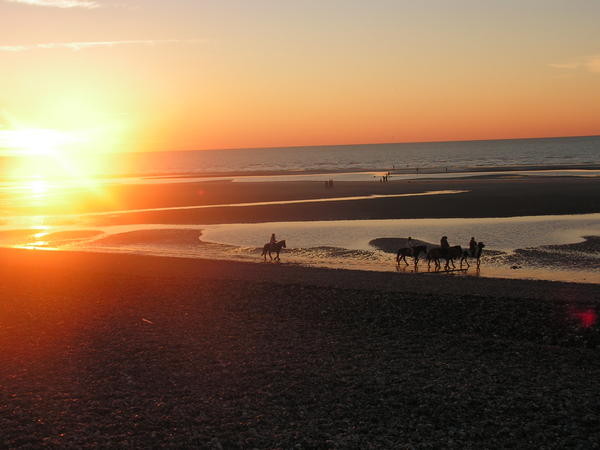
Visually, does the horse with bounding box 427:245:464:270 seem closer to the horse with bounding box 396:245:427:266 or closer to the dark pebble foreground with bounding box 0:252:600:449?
the horse with bounding box 396:245:427:266

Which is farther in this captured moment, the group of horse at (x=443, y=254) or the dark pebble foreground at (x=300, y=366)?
the group of horse at (x=443, y=254)

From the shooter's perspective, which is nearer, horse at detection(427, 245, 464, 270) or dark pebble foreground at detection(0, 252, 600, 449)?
dark pebble foreground at detection(0, 252, 600, 449)

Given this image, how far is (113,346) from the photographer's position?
14.2 m

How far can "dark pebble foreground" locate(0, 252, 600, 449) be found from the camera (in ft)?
31.8

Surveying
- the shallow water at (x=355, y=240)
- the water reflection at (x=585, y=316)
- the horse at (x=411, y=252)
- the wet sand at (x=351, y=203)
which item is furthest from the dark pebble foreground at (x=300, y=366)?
the wet sand at (x=351, y=203)

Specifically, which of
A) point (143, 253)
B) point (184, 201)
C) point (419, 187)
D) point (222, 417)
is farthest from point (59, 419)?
point (419, 187)

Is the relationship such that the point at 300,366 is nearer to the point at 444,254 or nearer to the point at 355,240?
the point at 444,254

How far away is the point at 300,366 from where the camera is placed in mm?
12680

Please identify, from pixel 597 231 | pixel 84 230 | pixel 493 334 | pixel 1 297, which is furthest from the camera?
pixel 84 230

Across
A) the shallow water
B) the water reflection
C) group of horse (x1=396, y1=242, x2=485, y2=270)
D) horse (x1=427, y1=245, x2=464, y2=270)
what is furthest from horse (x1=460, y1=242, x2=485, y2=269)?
the water reflection

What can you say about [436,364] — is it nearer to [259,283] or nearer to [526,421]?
[526,421]

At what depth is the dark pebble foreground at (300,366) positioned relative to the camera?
968cm

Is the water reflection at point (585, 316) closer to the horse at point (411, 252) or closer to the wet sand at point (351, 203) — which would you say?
the horse at point (411, 252)

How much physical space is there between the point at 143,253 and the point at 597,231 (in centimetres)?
2446
